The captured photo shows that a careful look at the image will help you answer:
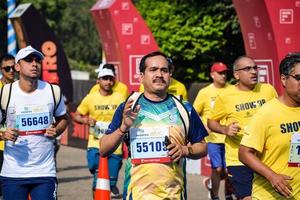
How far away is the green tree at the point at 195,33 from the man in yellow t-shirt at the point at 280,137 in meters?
18.5

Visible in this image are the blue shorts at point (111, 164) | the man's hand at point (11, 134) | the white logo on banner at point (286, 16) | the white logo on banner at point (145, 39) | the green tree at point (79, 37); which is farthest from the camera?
the green tree at point (79, 37)

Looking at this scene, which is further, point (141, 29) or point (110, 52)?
point (110, 52)

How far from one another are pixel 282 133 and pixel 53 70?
64.9 ft

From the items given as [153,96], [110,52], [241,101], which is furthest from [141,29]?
[153,96]

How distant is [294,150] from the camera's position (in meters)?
6.43

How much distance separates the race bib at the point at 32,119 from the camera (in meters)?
8.42

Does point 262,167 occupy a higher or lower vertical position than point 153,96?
lower

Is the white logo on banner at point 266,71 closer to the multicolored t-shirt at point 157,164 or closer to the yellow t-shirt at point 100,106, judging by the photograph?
the yellow t-shirt at point 100,106

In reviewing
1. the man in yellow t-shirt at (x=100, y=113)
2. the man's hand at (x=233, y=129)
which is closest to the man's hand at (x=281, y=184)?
the man's hand at (x=233, y=129)

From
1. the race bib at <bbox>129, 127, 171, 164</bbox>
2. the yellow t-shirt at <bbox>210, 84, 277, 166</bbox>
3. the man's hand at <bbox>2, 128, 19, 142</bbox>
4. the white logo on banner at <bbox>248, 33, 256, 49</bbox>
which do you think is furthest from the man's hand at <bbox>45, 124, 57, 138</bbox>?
the white logo on banner at <bbox>248, 33, 256, 49</bbox>

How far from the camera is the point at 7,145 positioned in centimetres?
851

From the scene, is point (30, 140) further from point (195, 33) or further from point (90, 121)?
point (195, 33)

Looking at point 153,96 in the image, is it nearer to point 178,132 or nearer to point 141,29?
point 178,132

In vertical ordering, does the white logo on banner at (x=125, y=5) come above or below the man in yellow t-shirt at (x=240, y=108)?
above
